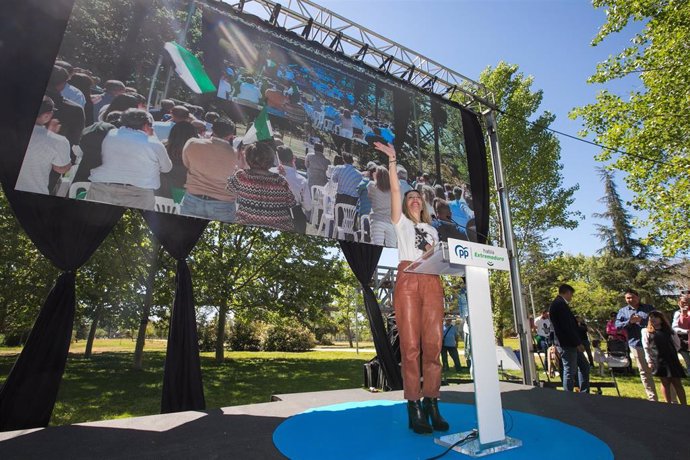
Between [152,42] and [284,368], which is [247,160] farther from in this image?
[284,368]

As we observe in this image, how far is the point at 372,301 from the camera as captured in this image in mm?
5934

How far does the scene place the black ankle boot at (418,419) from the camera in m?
2.52

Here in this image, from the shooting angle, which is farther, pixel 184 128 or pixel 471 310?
pixel 184 128

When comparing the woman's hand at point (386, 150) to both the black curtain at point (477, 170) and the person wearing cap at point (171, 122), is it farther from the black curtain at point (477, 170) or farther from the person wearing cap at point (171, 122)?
the black curtain at point (477, 170)

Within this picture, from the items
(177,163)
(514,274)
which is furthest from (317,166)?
(514,274)

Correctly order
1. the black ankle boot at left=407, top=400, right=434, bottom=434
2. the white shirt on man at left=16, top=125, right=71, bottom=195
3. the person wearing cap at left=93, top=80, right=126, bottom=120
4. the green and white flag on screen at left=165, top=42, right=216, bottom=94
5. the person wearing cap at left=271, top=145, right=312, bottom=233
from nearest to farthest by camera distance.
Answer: the black ankle boot at left=407, top=400, right=434, bottom=434
the white shirt on man at left=16, top=125, right=71, bottom=195
the person wearing cap at left=93, top=80, right=126, bottom=120
the green and white flag on screen at left=165, top=42, right=216, bottom=94
the person wearing cap at left=271, top=145, right=312, bottom=233

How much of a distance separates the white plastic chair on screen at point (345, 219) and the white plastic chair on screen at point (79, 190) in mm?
3086

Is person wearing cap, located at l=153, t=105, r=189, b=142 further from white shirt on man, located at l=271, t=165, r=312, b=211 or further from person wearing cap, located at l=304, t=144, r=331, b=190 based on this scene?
person wearing cap, located at l=304, t=144, r=331, b=190

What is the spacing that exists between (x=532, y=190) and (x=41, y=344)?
15159 mm

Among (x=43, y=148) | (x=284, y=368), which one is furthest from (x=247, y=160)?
(x=284, y=368)

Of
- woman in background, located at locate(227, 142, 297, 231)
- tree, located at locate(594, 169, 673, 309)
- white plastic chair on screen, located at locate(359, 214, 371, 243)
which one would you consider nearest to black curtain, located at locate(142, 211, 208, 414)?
woman in background, located at locate(227, 142, 297, 231)

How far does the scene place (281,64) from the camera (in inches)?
218

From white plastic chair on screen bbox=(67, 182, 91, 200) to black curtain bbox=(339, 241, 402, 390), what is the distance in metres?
3.45

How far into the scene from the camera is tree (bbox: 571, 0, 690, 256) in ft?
26.7
